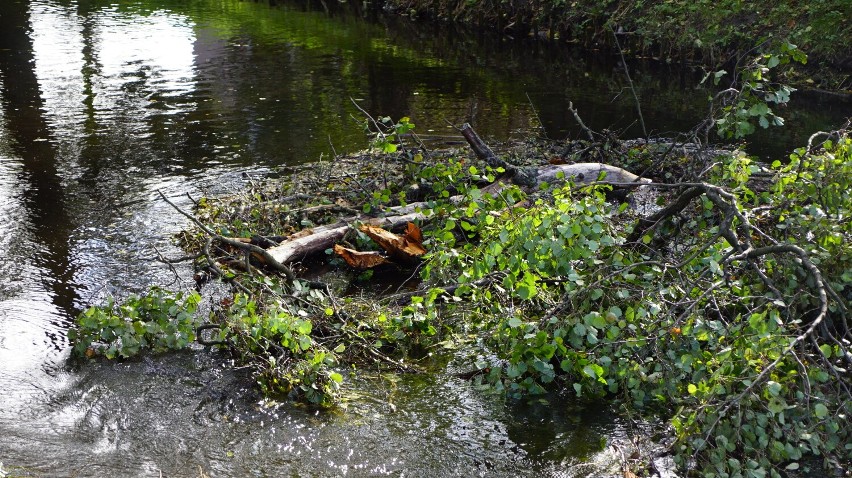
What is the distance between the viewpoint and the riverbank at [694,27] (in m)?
16.5

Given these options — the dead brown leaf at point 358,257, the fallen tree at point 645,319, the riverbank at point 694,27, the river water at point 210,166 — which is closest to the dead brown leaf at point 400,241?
the dead brown leaf at point 358,257

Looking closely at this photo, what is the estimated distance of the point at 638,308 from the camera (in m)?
5.20

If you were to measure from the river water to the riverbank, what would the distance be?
916 millimetres

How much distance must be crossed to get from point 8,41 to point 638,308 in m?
20.2

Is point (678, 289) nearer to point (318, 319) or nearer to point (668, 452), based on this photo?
point (668, 452)

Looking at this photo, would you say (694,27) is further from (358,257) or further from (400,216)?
(358,257)

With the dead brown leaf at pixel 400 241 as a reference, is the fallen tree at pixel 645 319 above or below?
above

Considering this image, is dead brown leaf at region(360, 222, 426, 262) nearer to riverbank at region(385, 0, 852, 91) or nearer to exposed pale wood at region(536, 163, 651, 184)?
exposed pale wood at region(536, 163, 651, 184)

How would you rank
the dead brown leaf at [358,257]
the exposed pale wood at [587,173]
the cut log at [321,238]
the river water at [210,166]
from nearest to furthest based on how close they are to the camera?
the river water at [210,166], the cut log at [321,238], the dead brown leaf at [358,257], the exposed pale wood at [587,173]

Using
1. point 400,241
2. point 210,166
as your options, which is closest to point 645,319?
point 400,241

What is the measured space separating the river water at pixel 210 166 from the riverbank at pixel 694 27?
92 centimetres

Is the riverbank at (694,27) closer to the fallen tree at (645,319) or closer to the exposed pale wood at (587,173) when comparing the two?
the exposed pale wood at (587,173)

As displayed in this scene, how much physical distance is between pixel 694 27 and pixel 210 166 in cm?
1245

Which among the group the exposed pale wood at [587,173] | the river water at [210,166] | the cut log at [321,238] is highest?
the exposed pale wood at [587,173]
